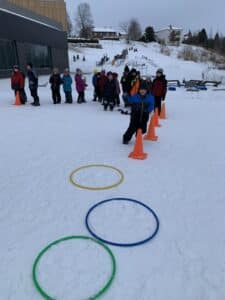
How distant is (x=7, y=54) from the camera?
17656mm

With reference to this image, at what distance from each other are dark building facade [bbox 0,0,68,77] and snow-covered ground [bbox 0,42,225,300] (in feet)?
44.7

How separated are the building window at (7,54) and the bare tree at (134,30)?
205ft

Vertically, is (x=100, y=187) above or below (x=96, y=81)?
below

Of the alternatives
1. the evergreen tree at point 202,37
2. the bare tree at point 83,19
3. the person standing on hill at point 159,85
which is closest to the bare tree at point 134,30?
the bare tree at point 83,19

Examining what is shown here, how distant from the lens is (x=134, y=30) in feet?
244

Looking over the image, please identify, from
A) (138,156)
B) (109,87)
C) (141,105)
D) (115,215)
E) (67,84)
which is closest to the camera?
(115,215)

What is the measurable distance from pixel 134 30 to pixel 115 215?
266 feet

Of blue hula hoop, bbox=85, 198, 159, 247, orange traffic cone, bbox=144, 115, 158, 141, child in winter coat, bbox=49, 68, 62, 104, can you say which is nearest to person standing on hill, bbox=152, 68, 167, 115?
orange traffic cone, bbox=144, 115, 158, 141

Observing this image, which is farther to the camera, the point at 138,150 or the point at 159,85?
the point at 159,85

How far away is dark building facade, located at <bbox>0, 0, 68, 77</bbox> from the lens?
57.1 feet

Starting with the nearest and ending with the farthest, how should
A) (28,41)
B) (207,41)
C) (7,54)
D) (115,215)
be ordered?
(115,215) < (7,54) < (28,41) < (207,41)

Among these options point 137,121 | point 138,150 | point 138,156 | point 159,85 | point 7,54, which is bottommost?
point 138,156

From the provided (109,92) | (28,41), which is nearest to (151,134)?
(109,92)

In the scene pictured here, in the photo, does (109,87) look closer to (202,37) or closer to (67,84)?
(67,84)
